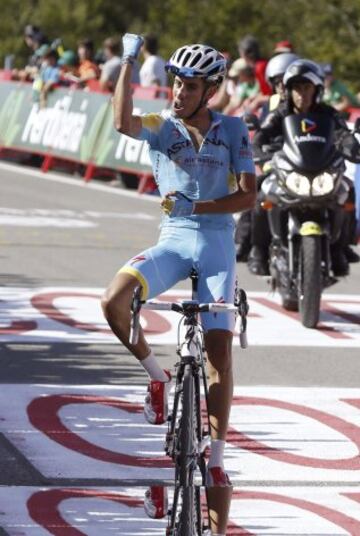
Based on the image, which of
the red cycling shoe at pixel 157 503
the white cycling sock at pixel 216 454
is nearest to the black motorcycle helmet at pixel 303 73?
the white cycling sock at pixel 216 454

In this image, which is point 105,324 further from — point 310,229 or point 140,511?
point 140,511

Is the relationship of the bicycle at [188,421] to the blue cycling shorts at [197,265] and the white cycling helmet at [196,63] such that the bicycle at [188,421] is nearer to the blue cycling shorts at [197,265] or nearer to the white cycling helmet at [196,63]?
the blue cycling shorts at [197,265]

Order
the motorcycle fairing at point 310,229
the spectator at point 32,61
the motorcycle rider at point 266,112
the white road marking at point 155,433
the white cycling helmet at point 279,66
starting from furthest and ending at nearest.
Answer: the spectator at point 32,61, the white cycling helmet at point 279,66, the motorcycle rider at point 266,112, the motorcycle fairing at point 310,229, the white road marking at point 155,433

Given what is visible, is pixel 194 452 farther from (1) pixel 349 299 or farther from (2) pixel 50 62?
(2) pixel 50 62

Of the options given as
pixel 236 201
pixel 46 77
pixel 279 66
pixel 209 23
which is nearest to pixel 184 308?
pixel 236 201

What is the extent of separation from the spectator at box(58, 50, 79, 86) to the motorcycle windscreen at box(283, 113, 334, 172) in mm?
14571

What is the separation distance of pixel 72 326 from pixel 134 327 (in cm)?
641

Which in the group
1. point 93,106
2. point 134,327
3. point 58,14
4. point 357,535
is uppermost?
point 58,14

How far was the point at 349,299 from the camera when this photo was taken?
1644 centimetres

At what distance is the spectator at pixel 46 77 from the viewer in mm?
28969

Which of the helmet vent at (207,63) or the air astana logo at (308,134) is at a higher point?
the air astana logo at (308,134)

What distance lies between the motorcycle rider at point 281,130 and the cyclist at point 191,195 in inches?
231

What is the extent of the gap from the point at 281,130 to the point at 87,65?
14.4 metres

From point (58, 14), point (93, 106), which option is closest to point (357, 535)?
point (93, 106)
